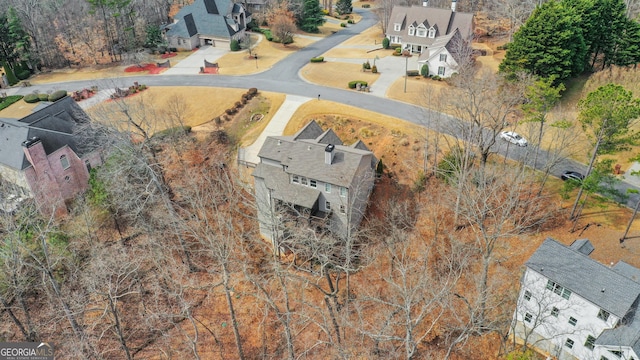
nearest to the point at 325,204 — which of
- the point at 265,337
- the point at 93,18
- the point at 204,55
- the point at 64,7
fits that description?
the point at 265,337

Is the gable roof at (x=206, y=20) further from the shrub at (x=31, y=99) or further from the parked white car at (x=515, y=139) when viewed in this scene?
the parked white car at (x=515, y=139)

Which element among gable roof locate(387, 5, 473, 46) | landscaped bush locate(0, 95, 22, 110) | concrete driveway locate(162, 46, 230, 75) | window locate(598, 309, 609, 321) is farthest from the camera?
gable roof locate(387, 5, 473, 46)

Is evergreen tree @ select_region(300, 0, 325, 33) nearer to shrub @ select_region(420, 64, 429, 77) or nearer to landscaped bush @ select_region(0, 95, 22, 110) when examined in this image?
shrub @ select_region(420, 64, 429, 77)

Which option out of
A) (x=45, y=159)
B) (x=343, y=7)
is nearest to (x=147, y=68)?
(x=45, y=159)

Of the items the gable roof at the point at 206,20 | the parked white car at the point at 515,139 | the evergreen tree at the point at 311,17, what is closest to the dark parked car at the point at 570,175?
the parked white car at the point at 515,139

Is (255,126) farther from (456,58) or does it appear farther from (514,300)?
(514,300)

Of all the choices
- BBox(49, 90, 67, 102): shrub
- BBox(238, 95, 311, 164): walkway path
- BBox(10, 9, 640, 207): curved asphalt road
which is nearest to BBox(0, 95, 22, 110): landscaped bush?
BBox(10, 9, 640, 207): curved asphalt road

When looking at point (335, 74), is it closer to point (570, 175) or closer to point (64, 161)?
point (570, 175)
